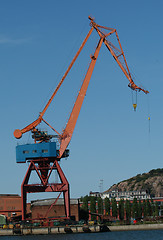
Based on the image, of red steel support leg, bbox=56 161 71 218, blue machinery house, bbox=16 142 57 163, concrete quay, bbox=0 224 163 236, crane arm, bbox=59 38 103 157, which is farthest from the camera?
crane arm, bbox=59 38 103 157

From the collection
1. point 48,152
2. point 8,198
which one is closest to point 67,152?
point 48,152

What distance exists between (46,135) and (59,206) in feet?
62.6

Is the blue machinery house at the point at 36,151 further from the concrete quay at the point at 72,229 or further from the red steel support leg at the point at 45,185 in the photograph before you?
the concrete quay at the point at 72,229

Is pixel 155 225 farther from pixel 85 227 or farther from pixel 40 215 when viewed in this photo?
pixel 40 215

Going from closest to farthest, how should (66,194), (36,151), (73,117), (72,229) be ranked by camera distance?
(72,229) → (66,194) → (36,151) → (73,117)

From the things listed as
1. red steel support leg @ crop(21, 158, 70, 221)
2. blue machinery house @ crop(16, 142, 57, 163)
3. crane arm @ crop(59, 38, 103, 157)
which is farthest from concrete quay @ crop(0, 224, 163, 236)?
crane arm @ crop(59, 38, 103, 157)

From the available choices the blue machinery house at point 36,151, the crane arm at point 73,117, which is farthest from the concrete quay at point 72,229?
the crane arm at point 73,117

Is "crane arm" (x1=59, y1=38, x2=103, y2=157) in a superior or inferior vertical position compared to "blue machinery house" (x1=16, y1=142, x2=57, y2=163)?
superior

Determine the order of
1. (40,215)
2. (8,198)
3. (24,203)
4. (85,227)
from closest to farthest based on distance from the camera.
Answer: (85,227) < (24,203) < (40,215) < (8,198)

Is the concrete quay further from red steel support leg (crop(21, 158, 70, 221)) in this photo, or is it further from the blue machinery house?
the blue machinery house

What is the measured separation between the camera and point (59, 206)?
10325 cm

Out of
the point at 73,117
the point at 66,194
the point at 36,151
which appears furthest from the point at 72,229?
the point at 73,117

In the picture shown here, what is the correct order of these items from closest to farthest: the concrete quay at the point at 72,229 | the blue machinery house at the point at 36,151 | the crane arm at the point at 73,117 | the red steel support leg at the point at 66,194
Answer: the concrete quay at the point at 72,229
the red steel support leg at the point at 66,194
the blue machinery house at the point at 36,151
the crane arm at the point at 73,117

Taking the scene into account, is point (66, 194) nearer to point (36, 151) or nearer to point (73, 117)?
point (36, 151)
